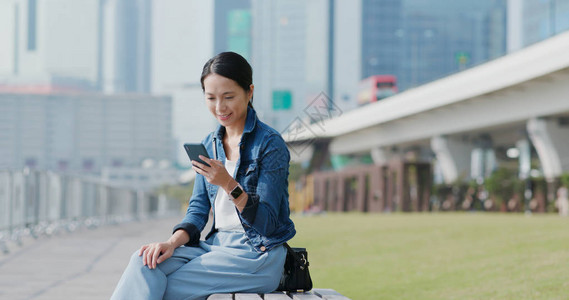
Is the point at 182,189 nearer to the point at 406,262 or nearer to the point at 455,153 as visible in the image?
the point at 455,153

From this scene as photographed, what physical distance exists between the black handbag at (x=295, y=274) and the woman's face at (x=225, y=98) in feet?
2.22

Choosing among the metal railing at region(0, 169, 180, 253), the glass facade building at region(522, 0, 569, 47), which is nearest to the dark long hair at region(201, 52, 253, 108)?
the metal railing at region(0, 169, 180, 253)

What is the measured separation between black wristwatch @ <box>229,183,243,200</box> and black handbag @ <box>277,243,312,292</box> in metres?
0.51

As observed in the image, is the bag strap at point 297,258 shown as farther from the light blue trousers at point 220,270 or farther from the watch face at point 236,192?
the watch face at point 236,192

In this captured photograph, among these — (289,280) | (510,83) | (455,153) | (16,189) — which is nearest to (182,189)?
(455,153)

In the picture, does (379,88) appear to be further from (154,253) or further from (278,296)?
(154,253)

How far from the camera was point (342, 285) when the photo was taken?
7.25m

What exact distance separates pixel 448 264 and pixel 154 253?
5.28 meters

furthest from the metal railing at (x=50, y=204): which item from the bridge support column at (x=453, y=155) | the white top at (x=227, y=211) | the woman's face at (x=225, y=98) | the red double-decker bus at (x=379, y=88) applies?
the red double-decker bus at (x=379, y=88)

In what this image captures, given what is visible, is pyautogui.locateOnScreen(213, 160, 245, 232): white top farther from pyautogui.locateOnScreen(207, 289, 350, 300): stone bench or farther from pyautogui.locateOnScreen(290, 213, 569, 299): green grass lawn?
pyautogui.locateOnScreen(290, 213, 569, 299): green grass lawn

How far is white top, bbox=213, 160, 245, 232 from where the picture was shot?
3369mm

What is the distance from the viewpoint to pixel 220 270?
129 inches

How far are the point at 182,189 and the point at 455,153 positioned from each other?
118242 mm

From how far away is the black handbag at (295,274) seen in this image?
3.48m
